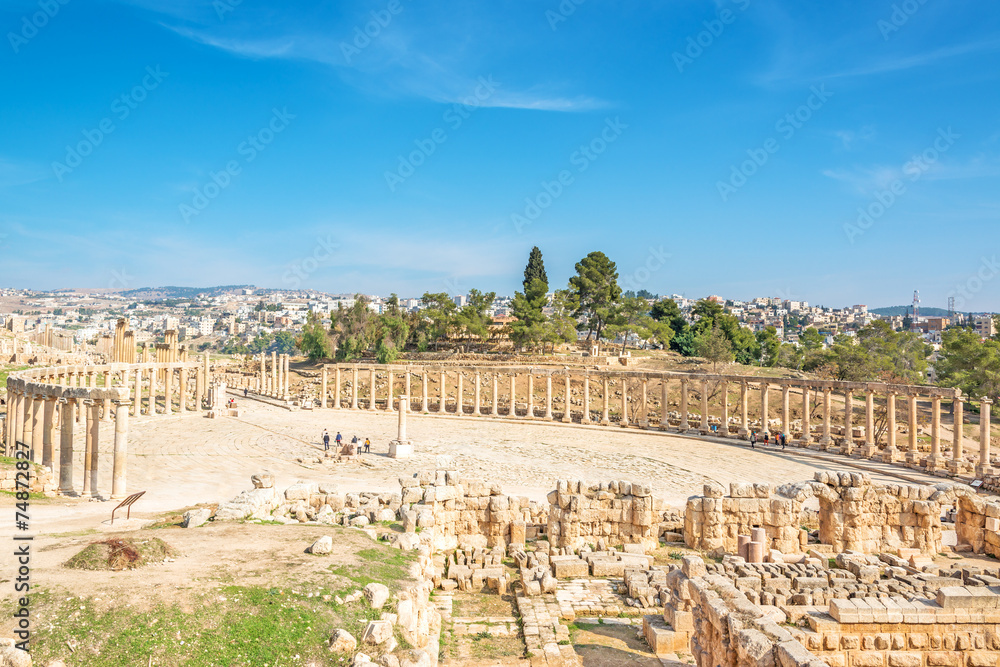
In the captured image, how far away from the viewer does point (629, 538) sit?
55.9 ft

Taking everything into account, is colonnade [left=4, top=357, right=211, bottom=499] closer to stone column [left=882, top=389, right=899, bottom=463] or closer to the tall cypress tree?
stone column [left=882, top=389, right=899, bottom=463]

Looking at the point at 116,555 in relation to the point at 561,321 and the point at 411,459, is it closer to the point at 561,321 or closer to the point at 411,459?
the point at 411,459

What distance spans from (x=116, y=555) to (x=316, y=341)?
63522 mm

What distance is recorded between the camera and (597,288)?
74.1 metres

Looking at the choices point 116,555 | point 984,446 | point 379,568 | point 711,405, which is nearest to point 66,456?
point 116,555

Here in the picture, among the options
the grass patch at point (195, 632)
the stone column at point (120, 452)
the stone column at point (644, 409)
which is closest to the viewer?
the grass patch at point (195, 632)

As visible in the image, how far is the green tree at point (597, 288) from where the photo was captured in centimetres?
7406

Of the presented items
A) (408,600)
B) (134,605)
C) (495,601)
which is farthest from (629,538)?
(134,605)

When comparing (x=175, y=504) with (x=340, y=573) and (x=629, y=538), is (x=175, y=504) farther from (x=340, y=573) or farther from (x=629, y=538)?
(x=629, y=538)

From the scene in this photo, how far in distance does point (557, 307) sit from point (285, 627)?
6862cm

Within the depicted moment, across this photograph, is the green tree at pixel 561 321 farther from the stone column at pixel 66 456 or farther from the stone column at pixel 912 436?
the stone column at pixel 66 456

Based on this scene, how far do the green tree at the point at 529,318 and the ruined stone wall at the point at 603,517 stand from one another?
51.9 m

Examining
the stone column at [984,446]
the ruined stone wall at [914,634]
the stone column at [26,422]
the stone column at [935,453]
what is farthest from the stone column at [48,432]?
the stone column at [984,446]

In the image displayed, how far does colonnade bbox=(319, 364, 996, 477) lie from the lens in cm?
3306
